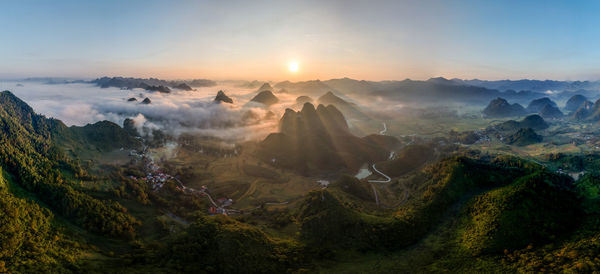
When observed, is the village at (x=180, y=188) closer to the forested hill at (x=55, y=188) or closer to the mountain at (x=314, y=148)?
the forested hill at (x=55, y=188)

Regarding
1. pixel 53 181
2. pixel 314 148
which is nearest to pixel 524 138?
pixel 314 148

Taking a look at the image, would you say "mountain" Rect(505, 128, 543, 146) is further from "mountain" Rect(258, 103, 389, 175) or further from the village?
the village

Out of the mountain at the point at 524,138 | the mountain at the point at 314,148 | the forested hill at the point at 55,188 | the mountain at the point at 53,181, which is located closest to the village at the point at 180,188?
the forested hill at the point at 55,188

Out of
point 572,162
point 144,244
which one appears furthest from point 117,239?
point 572,162

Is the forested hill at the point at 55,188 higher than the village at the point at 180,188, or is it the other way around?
the forested hill at the point at 55,188

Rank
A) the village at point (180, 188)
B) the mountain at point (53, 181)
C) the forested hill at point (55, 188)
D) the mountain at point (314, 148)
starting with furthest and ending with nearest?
the mountain at point (314, 148) → the village at point (180, 188) → the mountain at point (53, 181) → the forested hill at point (55, 188)

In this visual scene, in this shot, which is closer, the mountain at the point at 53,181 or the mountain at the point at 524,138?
the mountain at the point at 53,181
